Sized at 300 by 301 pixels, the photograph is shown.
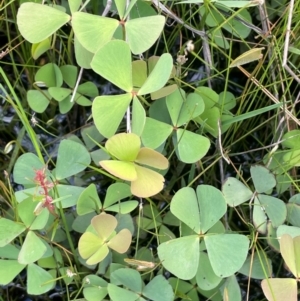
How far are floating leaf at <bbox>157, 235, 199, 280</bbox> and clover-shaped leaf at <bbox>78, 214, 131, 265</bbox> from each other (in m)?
0.08

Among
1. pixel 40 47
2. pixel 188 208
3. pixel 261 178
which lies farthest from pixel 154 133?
pixel 40 47

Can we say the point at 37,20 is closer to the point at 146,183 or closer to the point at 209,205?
the point at 146,183

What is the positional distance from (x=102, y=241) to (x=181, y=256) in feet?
0.58

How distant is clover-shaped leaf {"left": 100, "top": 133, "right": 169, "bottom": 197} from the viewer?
0.91m

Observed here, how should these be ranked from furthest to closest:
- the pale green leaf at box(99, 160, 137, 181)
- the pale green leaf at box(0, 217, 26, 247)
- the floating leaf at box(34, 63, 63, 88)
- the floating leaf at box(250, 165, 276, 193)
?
the floating leaf at box(34, 63, 63, 88), the floating leaf at box(250, 165, 276, 193), the pale green leaf at box(0, 217, 26, 247), the pale green leaf at box(99, 160, 137, 181)

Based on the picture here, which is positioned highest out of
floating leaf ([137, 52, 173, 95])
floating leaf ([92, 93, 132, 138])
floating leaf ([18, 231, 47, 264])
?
floating leaf ([137, 52, 173, 95])

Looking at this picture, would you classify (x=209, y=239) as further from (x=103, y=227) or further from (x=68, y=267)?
(x=68, y=267)

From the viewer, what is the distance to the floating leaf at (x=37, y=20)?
0.97 meters

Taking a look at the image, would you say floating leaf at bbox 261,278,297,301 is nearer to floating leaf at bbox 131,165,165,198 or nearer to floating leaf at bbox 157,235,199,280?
floating leaf at bbox 157,235,199,280

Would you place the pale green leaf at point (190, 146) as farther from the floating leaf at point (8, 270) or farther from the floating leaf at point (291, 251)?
the floating leaf at point (8, 270)

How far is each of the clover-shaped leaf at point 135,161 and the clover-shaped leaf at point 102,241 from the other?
10 centimetres

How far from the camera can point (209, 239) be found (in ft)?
3.28

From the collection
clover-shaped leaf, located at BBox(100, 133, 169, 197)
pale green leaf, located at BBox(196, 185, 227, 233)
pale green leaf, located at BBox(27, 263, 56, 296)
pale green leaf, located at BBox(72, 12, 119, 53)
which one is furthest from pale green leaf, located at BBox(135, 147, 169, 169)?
pale green leaf, located at BBox(27, 263, 56, 296)

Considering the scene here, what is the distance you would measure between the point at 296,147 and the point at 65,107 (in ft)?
1.97
